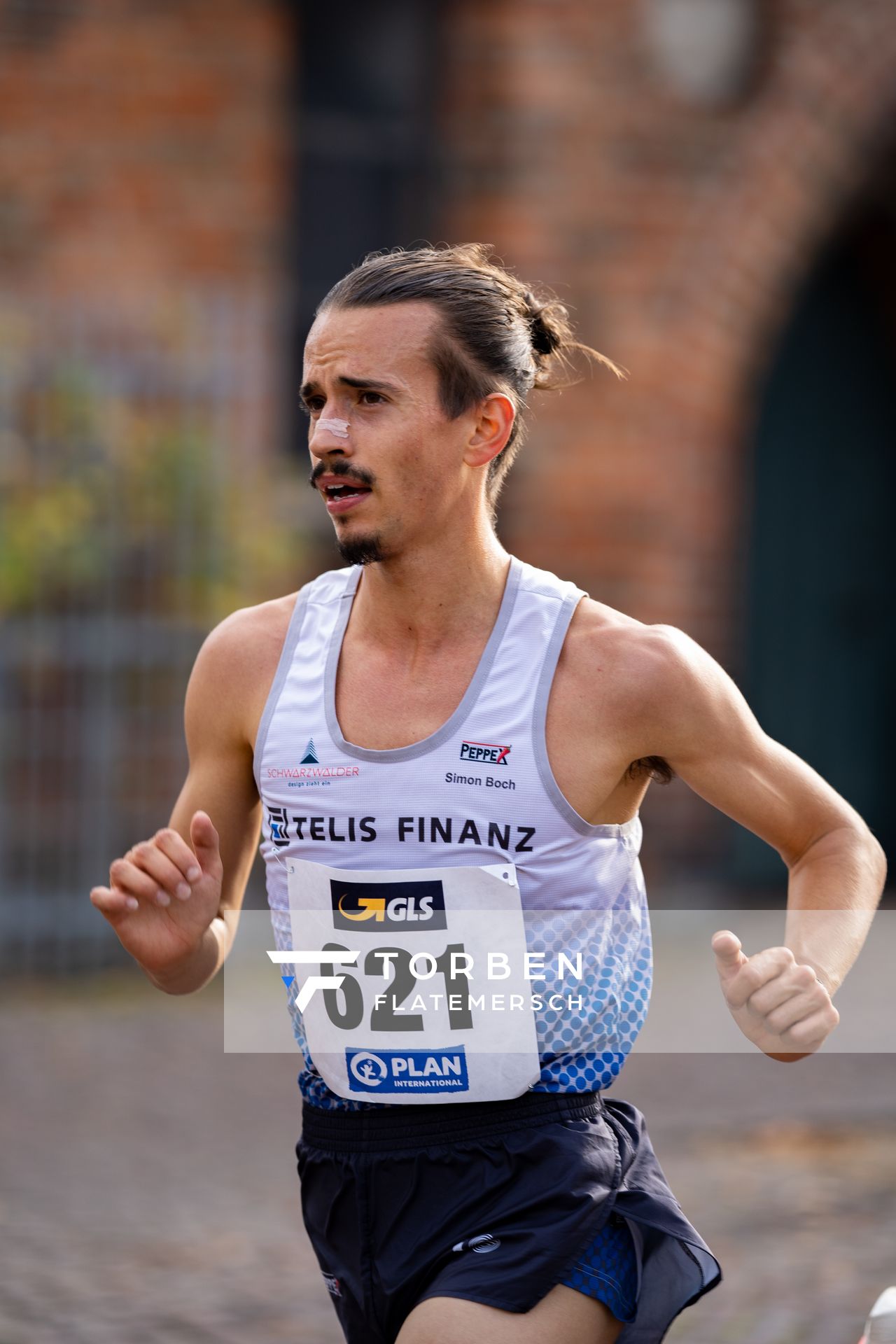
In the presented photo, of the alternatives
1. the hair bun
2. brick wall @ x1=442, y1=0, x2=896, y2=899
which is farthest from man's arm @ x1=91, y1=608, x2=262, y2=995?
brick wall @ x1=442, y1=0, x2=896, y2=899

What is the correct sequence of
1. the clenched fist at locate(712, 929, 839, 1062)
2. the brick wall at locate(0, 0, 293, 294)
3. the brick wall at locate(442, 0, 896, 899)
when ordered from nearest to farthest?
the clenched fist at locate(712, 929, 839, 1062)
the brick wall at locate(0, 0, 293, 294)
the brick wall at locate(442, 0, 896, 899)

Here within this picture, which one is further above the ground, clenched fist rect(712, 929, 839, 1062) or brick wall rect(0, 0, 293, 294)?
brick wall rect(0, 0, 293, 294)

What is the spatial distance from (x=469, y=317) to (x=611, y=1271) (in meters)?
1.40

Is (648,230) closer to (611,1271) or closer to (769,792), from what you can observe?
(769,792)

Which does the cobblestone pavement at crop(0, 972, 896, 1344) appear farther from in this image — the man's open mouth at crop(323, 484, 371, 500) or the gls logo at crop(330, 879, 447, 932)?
the man's open mouth at crop(323, 484, 371, 500)

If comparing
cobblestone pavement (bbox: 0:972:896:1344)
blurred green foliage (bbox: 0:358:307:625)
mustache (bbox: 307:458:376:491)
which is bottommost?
cobblestone pavement (bbox: 0:972:896:1344)

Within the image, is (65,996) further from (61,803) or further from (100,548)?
(100,548)

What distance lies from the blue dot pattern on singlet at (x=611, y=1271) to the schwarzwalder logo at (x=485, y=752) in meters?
0.68

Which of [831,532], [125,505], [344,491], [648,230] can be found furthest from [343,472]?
[831,532]

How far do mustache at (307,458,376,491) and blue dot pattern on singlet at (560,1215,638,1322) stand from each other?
112cm

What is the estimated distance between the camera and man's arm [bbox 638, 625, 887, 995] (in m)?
2.79

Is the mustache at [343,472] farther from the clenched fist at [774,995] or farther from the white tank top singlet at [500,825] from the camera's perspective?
the clenched fist at [774,995]

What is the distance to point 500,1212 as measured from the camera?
2734mm

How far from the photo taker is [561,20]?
910 centimetres
